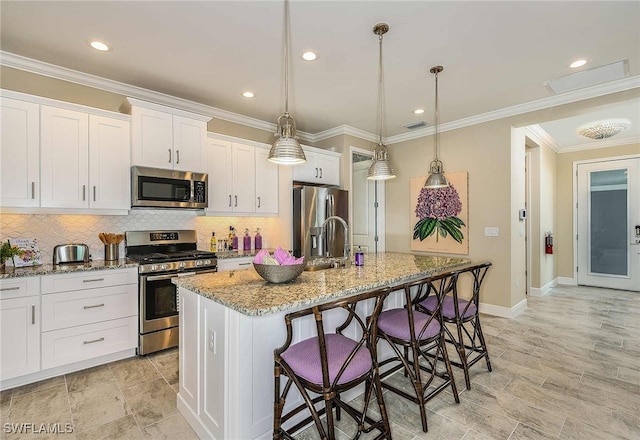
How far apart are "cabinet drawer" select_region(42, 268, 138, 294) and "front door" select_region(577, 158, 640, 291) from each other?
7594 millimetres

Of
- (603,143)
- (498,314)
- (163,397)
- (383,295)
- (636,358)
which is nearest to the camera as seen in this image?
(383,295)

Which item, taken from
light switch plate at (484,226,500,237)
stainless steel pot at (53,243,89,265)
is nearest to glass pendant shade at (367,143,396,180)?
light switch plate at (484,226,500,237)

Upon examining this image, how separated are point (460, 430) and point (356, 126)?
13.0 feet

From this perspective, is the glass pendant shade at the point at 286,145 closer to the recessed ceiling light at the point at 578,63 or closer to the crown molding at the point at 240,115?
the crown molding at the point at 240,115

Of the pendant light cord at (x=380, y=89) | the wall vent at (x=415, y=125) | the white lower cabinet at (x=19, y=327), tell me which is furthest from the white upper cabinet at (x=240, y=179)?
the wall vent at (x=415, y=125)

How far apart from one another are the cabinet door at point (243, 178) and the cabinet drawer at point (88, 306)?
1.54m

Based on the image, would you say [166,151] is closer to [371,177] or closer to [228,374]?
[371,177]

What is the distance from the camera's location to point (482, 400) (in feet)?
7.46

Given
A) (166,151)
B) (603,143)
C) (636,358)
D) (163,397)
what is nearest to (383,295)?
(163,397)

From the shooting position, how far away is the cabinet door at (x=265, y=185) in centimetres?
417

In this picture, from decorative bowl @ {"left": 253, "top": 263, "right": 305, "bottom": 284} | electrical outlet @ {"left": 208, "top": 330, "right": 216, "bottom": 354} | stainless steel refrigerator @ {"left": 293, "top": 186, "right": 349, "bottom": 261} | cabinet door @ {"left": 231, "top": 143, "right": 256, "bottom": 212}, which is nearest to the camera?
electrical outlet @ {"left": 208, "top": 330, "right": 216, "bottom": 354}

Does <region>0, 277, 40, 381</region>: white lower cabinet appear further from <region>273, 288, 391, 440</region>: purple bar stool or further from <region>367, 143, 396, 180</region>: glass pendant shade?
<region>367, 143, 396, 180</region>: glass pendant shade

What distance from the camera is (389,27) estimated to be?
2.35 m

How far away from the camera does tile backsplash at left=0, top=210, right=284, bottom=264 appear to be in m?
2.85
